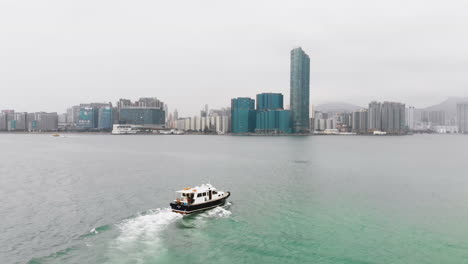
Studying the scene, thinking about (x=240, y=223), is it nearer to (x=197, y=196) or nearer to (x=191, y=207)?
(x=191, y=207)

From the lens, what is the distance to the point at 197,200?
32.8 m


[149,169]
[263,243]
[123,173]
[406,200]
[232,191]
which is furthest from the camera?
[149,169]

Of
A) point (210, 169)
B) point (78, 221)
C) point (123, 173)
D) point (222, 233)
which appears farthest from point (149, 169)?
point (222, 233)

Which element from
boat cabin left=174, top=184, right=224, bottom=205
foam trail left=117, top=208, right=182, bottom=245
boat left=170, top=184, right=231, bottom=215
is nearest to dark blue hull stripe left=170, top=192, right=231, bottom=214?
boat left=170, top=184, right=231, bottom=215

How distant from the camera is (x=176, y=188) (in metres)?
45.9

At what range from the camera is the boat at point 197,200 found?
31641 millimetres

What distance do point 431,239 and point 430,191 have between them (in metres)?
23.1

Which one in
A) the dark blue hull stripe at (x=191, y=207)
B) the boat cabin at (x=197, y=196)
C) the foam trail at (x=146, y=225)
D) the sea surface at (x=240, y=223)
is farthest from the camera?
the boat cabin at (x=197, y=196)

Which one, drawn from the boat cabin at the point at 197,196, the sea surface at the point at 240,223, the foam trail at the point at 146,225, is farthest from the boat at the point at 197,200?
the foam trail at the point at 146,225

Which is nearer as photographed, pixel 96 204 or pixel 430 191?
pixel 96 204

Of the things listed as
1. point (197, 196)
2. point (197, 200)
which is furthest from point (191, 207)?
point (197, 196)

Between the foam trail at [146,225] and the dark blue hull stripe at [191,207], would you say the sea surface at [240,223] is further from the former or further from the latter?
the dark blue hull stripe at [191,207]

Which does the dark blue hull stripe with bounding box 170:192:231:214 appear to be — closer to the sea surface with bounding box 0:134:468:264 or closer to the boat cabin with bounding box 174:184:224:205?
the boat cabin with bounding box 174:184:224:205

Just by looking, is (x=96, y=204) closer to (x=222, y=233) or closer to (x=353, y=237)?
(x=222, y=233)
